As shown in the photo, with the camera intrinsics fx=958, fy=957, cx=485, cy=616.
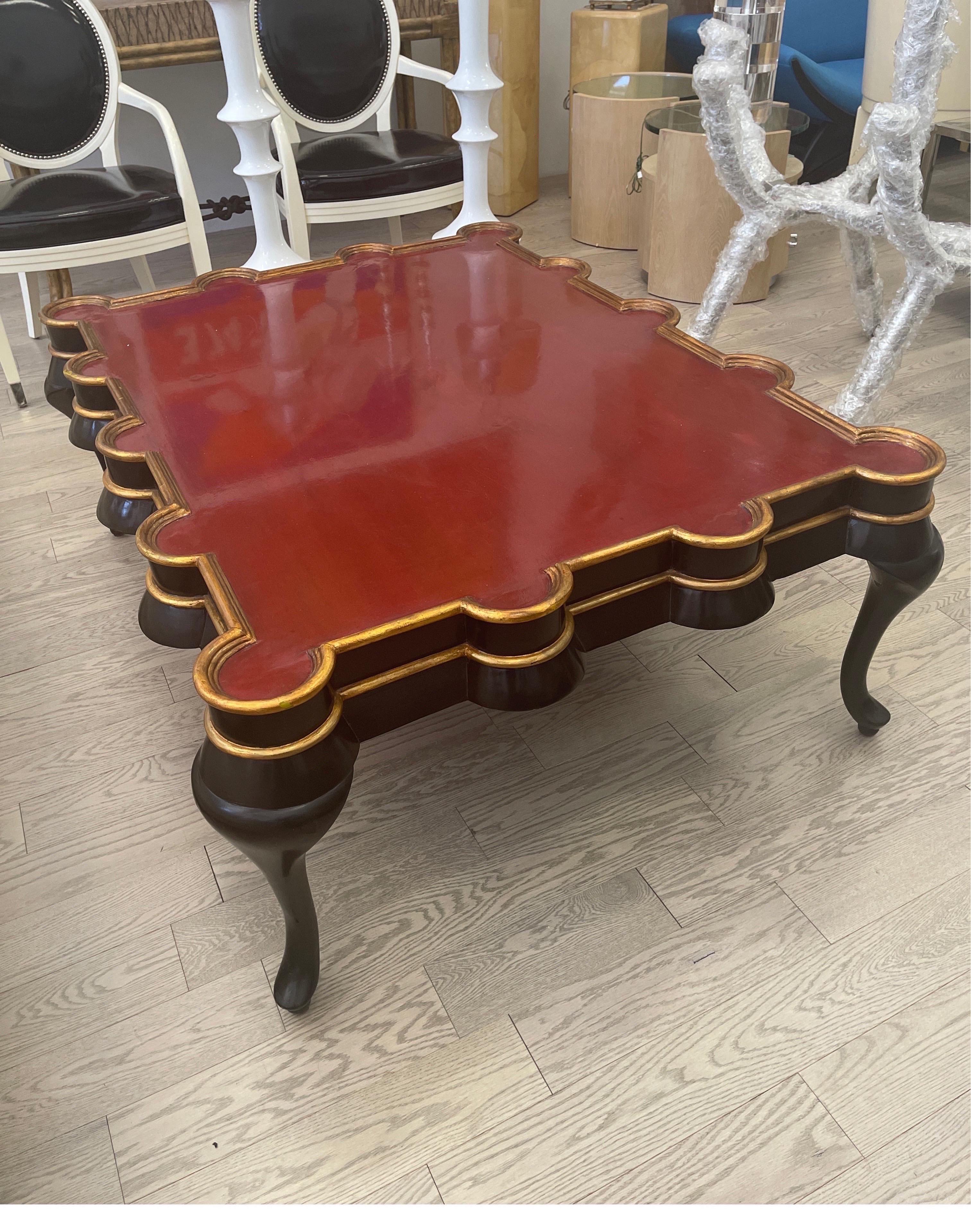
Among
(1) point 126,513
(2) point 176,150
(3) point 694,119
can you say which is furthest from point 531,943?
(3) point 694,119

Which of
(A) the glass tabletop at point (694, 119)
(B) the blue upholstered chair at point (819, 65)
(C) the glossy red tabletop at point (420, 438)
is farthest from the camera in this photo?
(B) the blue upholstered chair at point (819, 65)

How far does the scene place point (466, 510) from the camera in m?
1.14

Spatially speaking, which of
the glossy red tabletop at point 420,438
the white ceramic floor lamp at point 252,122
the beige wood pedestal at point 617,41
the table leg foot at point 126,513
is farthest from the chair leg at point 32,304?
the beige wood pedestal at point 617,41

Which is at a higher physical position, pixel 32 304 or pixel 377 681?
pixel 377 681

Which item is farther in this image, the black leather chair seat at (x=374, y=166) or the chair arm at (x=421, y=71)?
the chair arm at (x=421, y=71)

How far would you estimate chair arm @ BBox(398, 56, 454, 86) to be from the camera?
2584 millimetres

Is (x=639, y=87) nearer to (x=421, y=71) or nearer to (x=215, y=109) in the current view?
(x=421, y=71)

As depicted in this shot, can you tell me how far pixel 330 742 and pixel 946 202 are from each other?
324 cm

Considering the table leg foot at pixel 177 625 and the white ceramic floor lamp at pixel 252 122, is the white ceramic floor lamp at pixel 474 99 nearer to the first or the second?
the white ceramic floor lamp at pixel 252 122

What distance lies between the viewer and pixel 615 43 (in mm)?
3051

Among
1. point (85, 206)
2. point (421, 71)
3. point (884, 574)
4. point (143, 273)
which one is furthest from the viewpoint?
point (421, 71)

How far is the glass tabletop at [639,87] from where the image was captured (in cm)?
288

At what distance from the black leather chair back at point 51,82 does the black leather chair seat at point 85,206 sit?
0.11 m

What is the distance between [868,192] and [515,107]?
1.46 m
